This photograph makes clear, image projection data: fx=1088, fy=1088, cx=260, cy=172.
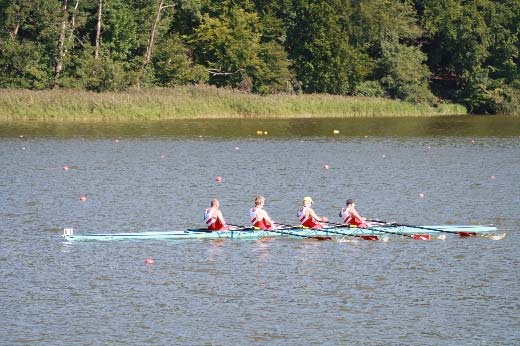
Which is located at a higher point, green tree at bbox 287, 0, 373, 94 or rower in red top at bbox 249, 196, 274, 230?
green tree at bbox 287, 0, 373, 94

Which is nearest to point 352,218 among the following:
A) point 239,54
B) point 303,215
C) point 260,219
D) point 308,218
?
point 308,218

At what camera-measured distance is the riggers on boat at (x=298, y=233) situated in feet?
76.6

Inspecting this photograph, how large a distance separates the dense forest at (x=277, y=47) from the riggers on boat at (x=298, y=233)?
36.6 metres

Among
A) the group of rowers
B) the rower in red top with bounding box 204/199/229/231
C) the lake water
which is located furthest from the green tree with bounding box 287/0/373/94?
the rower in red top with bounding box 204/199/229/231

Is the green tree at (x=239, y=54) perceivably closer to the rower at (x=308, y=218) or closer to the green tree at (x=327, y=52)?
the green tree at (x=327, y=52)

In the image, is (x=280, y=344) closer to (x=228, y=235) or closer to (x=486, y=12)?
(x=228, y=235)

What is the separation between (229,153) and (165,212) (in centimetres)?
1356

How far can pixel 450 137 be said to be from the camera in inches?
1927

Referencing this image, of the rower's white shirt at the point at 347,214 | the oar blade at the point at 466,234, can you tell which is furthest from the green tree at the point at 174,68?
the oar blade at the point at 466,234

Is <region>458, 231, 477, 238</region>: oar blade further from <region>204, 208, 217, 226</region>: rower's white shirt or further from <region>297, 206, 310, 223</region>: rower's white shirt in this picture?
<region>204, 208, 217, 226</region>: rower's white shirt

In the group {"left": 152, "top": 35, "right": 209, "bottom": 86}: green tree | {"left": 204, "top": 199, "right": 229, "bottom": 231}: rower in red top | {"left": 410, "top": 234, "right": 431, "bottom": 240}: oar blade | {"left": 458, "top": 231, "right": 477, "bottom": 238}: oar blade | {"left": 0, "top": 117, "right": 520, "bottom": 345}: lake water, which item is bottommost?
{"left": 0, "top": 117, "right": 520, "bottom": 345}: lake water

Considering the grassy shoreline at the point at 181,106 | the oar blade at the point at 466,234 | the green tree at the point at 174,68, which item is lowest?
the oar blade at the point at 466,234

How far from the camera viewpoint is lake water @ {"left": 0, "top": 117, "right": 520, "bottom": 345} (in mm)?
16938

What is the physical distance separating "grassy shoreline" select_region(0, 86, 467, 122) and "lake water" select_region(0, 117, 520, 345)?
1070 centimetres
